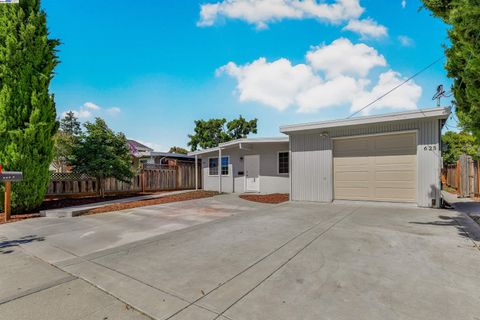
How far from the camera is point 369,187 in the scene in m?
8.41

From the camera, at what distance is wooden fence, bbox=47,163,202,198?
35.3ft

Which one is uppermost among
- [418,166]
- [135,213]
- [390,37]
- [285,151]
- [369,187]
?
[390,37]

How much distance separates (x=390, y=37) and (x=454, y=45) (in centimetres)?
711

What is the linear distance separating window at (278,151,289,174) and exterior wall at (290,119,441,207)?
7.11 ft

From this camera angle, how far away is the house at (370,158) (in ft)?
24.1

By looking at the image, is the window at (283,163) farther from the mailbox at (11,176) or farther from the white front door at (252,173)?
the mailbox at (11,176)

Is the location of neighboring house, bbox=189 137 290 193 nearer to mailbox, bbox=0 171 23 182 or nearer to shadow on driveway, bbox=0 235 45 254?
mailbox, bbox=0 171 23 182

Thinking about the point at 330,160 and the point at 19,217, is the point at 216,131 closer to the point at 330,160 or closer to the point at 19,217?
the point at 330,160

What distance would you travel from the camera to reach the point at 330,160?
29.7 feet

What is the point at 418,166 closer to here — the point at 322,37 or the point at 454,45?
the point at 454,45

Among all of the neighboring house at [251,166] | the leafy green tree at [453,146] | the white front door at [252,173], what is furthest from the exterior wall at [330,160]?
the leafy green tree at [453,146]

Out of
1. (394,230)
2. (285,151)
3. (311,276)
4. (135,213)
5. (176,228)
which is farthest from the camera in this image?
(285,151)

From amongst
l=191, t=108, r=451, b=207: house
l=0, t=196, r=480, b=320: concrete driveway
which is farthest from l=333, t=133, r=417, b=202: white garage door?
l=0, t=196, r=480, b=320: concrete driveway

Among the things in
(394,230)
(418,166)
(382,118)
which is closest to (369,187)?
(418,166)
